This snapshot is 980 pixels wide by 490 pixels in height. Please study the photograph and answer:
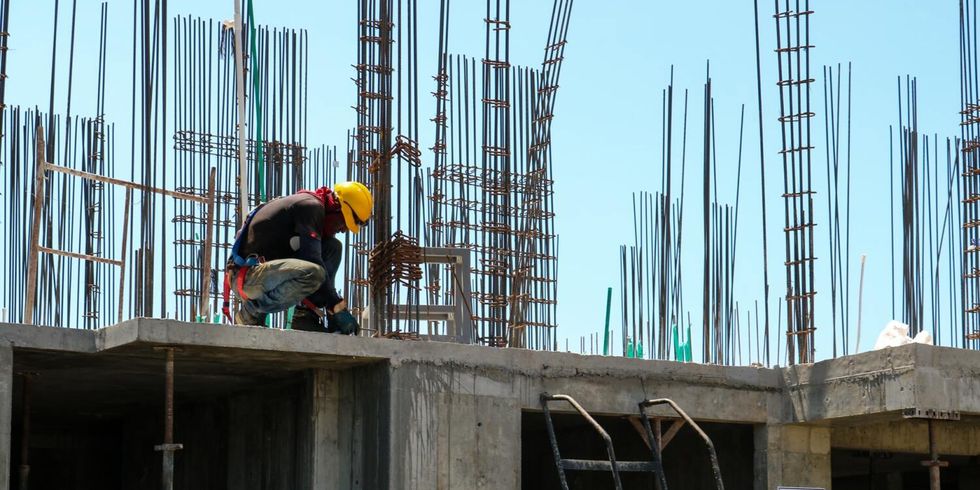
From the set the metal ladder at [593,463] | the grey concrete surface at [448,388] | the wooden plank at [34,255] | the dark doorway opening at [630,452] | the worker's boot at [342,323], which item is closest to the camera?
the grey concrete surface at [448,388]

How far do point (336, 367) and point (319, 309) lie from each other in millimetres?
433

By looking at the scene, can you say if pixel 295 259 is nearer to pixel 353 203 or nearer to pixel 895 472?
pixel 353 203

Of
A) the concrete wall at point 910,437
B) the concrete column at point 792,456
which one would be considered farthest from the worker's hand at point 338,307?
the concrete wall at point 910,437

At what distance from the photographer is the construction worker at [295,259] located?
984 cm

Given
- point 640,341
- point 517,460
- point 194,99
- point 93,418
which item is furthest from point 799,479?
point 194,99

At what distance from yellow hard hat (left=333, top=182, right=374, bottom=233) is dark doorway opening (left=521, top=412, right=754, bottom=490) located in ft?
8.28

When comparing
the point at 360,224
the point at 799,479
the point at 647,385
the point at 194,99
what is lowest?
the point at 799,479

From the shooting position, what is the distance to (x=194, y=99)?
640 inches

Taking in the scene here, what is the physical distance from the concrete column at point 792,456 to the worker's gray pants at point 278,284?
3901mm

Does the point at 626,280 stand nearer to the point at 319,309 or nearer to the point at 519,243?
the point at 519,243

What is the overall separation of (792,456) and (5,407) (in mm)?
6022

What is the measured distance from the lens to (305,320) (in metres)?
10.3

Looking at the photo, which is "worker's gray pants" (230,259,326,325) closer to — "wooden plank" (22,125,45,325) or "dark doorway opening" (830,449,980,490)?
"wooden plank" (22,125,45,325)

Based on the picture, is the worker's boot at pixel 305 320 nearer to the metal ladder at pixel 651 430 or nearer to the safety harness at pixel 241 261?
the safety harness at pixel 241 261
